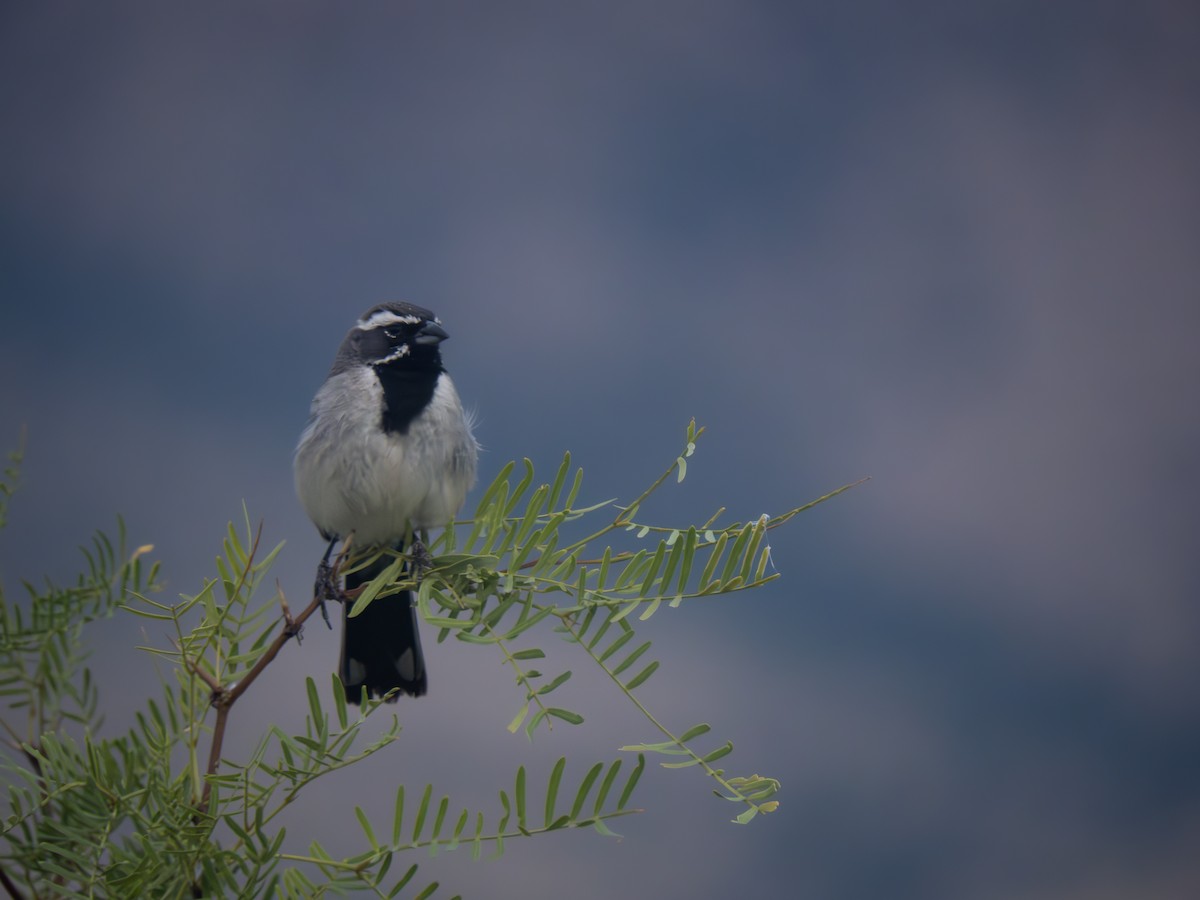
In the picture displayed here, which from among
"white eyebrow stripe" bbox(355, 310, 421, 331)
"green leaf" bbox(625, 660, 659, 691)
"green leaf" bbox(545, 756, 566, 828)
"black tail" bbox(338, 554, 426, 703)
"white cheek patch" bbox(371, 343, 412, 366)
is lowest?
"black tail" bbox(338, 554, 426, 703)

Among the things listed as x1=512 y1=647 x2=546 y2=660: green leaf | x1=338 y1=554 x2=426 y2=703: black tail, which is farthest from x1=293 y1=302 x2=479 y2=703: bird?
x1=512 y1=647 x2=546 y2=660: green leaf

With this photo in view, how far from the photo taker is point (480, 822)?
0.80 meters

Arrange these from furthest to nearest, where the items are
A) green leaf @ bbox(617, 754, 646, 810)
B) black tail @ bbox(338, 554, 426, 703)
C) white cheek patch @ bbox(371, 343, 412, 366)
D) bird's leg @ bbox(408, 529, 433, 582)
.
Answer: white cheek patch @ bbox(371, 343, 412, 366)
black tail @ bbox(338, 554, 426, 703)
bird's leg @ bbox(408, 529, 433, 582)
green leaf @ bbox(617, 754, 646, 810)

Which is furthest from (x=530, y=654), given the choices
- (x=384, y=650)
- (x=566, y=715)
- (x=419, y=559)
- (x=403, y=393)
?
(x=403, y=393)

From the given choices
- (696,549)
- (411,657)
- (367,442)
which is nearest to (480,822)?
(696,549)

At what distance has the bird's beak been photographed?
1.58 meters

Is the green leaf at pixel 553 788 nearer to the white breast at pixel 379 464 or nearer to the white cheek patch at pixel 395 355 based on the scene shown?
the white breast at pixel 379 464

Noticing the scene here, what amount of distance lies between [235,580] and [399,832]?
11.2 inches

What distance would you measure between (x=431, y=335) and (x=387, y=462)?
0.21 metres

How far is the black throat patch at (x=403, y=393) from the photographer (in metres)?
1.55

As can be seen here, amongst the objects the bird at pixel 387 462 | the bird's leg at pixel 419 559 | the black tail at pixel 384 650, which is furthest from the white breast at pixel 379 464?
the bird's leg at pixel 419 559

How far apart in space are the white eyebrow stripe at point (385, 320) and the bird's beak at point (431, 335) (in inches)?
1.7

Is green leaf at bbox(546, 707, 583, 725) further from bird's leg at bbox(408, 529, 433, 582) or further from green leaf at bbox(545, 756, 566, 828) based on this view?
bird's leg at bbox(408, 529, 433, 582)

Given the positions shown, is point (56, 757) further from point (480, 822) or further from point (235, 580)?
point (480, 822)
